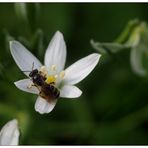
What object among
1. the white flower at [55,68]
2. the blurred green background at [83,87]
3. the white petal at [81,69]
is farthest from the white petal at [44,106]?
the blurred green background at [83,87]

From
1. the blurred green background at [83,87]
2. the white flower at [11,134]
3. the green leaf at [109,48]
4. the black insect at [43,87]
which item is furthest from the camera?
the blurred green background at [83,87]

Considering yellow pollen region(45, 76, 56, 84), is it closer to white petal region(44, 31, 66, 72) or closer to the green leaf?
white petal region(44, 31, 66, 72)

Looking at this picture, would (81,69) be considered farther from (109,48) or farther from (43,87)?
(109,48)

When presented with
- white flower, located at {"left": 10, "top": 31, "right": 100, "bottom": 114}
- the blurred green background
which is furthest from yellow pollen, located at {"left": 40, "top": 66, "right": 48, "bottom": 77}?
the blurred green background

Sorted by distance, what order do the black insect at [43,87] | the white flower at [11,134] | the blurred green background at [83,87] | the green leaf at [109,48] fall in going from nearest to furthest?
the white flower at [11,134]
the black insect at [43,87]
the green leaf at [109,48]
the blurred green background at [83,87]

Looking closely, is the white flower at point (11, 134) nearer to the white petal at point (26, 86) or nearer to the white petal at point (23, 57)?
the white petal at point (26, 86)

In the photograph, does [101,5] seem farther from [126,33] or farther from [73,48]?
[126,33]
